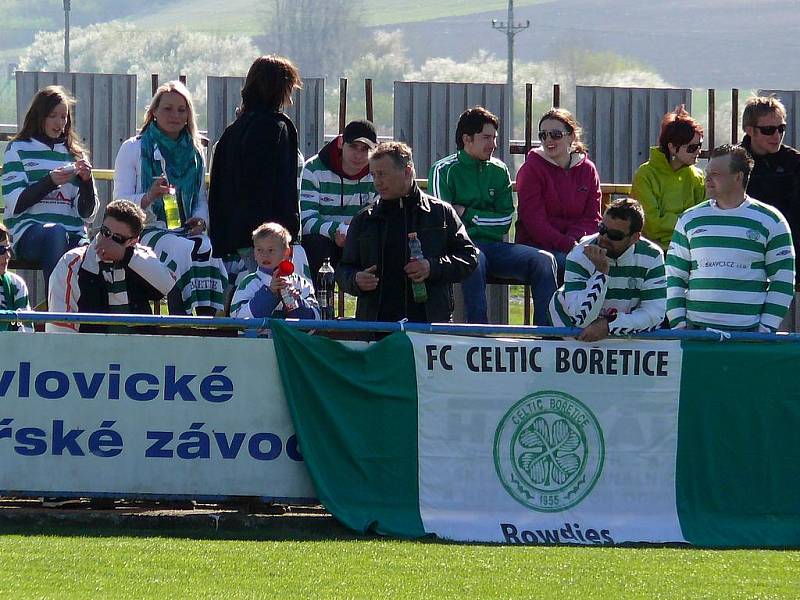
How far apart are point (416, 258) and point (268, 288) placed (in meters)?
0.91

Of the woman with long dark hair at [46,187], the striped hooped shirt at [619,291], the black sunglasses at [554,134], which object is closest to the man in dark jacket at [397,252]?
the striped hooped shirt at [619,291]

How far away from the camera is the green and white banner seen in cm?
771

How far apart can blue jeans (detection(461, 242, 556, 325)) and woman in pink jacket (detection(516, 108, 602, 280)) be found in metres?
0.22

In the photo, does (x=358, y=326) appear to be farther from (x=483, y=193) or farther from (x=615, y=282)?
(x=483, y=193)

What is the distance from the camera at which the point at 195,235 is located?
9.54 metres

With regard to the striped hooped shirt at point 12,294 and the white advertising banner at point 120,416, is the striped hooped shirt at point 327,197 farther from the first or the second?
the white advertising banner at point 120,416

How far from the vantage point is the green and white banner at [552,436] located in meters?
7.71

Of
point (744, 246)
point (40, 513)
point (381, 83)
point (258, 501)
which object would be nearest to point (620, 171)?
point (744, 246)

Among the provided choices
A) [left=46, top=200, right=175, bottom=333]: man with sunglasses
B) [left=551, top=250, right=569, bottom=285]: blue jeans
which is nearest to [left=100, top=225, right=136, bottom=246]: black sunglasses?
[left=46, top=200, right=175, bottom=333]: man with sunglasses

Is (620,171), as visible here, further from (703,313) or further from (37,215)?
(37,215)

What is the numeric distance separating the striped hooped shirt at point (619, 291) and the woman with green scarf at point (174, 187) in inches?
99.7

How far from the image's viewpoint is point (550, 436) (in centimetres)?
777

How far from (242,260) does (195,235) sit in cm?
44

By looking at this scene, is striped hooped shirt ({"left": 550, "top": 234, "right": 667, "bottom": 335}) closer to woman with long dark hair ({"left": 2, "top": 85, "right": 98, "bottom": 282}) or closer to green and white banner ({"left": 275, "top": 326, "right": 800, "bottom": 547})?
green and white banner ({"left": 275, "top": 326, "right": 800, "bottom": 547})
